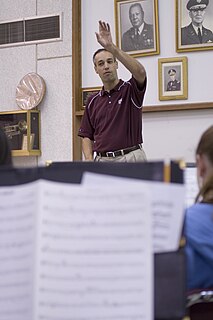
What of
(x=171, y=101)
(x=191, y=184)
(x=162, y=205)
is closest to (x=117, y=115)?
(x=171, y=101)

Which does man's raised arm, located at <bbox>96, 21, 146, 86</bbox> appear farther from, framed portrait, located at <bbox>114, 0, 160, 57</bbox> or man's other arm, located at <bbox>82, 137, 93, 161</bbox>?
framed portrait, located at <bbox>114, 0, 160, 57</bbox>

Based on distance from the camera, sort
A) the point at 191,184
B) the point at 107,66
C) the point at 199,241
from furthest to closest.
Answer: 1. the point at 107,66
2. the point at 191,184
3. the point at 199,241

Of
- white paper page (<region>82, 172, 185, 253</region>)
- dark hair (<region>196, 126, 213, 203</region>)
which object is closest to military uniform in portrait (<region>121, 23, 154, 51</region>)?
dark hair (<region>196, 126, 213, 203</region>)

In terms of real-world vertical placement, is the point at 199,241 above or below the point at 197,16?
below

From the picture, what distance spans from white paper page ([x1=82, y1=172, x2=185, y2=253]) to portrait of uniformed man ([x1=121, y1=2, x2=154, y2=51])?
356cm

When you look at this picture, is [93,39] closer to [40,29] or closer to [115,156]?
[40,29]

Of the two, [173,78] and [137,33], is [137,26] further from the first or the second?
[173,78]

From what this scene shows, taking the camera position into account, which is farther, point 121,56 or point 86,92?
point 86,92

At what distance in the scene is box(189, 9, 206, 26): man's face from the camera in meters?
4.07

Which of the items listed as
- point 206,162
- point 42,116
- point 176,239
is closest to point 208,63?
point 42,116

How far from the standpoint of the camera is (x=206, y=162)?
1.12m

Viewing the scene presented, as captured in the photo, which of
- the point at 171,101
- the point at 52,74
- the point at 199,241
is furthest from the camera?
the point at 52,74

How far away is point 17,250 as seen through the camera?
839 millimetres

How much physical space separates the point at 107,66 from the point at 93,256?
262cm
